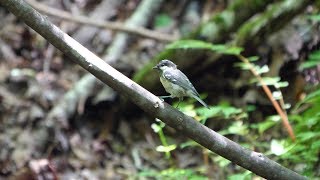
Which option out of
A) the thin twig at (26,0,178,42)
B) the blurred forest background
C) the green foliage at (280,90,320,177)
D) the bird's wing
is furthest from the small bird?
the thin twig at (26,0,178,42)

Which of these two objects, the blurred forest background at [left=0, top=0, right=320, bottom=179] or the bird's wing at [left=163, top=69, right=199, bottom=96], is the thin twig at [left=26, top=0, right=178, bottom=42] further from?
the bird's wing at [left=163, top=69, right=199, bottom=96]

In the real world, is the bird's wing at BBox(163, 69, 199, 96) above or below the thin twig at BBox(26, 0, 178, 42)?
below

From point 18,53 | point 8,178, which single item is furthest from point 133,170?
point 18,53

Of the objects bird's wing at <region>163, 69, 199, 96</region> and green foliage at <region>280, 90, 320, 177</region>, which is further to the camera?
green foliage at <region>280, 90, 320, 177</region>

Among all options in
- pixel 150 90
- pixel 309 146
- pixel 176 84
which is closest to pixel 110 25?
pixel 150 90

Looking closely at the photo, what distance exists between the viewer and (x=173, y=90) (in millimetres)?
3729

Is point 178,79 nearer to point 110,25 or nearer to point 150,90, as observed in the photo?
point 150,90

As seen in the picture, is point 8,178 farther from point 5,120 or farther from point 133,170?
point 133,170

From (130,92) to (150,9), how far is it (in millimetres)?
4164

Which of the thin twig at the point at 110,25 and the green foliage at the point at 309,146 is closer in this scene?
the green foliage at the point at 309,146

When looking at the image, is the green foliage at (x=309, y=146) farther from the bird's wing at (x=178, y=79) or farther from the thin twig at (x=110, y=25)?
the thin twig at (x=110, y=25)

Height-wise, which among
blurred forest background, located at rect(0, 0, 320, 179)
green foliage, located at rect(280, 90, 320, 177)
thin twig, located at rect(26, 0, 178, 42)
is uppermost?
thin twig, located at rect(26, 0, 178, 42)

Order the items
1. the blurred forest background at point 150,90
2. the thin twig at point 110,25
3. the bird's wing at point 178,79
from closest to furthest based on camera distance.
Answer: the bird's wing at point 178,79
the blurred forest background at point 150,90
the thin twig at point 110,25

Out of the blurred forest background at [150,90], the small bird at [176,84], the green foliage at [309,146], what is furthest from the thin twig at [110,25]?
the small bird at [176,84]
